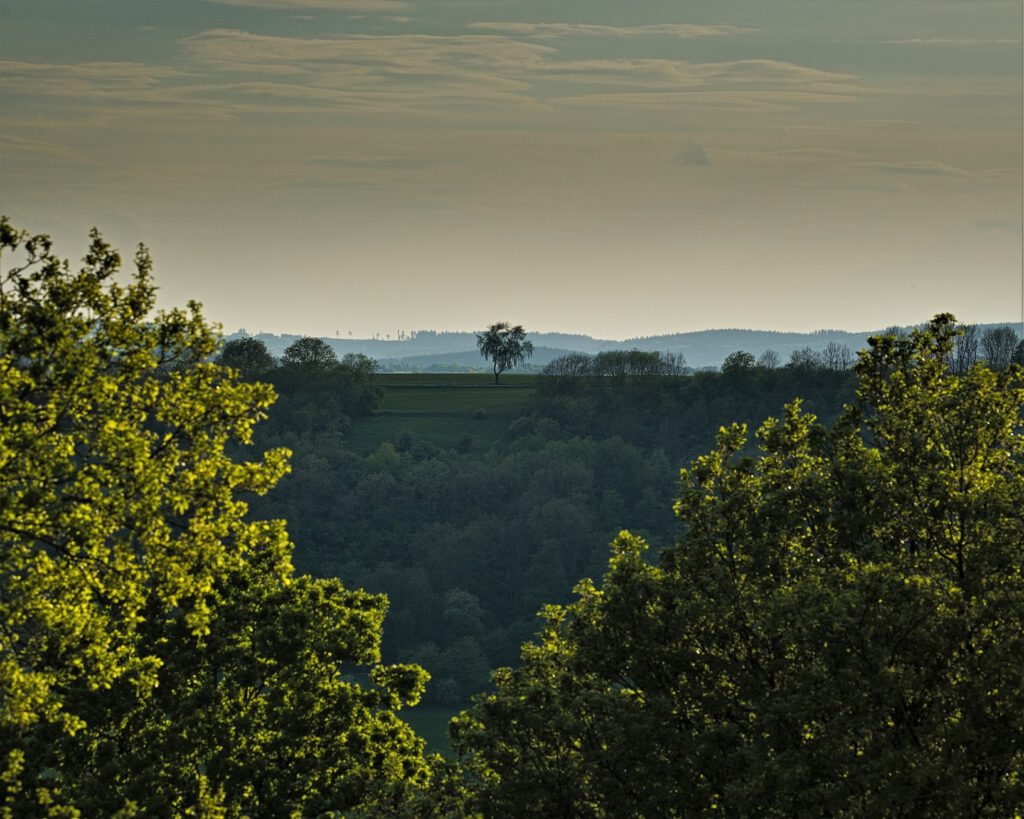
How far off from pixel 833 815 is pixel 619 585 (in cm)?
661

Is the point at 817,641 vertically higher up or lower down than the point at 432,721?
higher up

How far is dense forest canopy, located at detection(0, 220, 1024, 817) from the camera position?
793 inches

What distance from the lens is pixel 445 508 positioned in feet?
654

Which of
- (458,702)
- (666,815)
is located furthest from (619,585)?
(458,702)

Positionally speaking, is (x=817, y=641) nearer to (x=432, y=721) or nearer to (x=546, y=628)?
(x=546, y=628)

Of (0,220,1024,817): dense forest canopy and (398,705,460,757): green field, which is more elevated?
(0,220,1024,817): dense forest canopy

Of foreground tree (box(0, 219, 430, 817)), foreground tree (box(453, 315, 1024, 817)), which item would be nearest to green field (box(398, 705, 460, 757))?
foreground tree (box(0, 219, 430, 817))

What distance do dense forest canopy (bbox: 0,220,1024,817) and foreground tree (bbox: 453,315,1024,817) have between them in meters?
0.06

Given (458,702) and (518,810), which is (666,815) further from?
(458,702)

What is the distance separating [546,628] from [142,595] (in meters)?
11.0

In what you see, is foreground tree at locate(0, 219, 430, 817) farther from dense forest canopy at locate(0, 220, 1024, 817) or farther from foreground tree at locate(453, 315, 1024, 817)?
foreground tree at locate(453, 315, 1024, 817)

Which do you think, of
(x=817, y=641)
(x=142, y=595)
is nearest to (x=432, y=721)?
(x=142, y=595)

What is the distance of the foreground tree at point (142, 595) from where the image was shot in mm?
19641

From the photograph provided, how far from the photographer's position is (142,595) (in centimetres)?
2406
